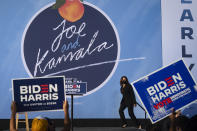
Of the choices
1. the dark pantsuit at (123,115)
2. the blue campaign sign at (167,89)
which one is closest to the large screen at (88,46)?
the dark pantsuit at (123,115)

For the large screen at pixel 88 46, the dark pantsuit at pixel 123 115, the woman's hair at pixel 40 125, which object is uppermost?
the large screen at pixel 88 46

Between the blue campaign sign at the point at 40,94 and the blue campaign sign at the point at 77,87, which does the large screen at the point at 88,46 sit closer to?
the blue campaign sign at the point at 77,87

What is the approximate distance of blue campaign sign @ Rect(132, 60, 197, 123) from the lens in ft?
9.85

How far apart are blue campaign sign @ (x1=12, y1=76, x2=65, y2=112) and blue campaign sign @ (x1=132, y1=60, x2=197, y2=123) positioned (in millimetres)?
703

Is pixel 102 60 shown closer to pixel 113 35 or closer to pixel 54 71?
pixel 113 35

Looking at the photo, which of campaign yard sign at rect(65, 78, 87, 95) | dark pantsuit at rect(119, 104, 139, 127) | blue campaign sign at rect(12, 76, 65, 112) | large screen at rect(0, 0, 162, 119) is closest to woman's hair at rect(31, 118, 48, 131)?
blue campaign sign at rect(12, 76, 65, 112)

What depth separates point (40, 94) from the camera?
3.13m

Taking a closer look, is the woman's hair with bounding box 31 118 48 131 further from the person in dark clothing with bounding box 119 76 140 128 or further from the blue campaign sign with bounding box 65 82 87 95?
the person in dark clothing with bounding box 119 76 140 128

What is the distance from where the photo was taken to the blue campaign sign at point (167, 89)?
9.85ft

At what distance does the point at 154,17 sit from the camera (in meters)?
9.22

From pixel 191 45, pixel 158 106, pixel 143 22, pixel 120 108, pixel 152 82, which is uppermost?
pixel 143 22

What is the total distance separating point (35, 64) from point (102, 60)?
1.74m

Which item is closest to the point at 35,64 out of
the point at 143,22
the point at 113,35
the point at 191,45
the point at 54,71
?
the point at 54,71

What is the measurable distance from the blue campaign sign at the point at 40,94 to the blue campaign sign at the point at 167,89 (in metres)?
0.70
